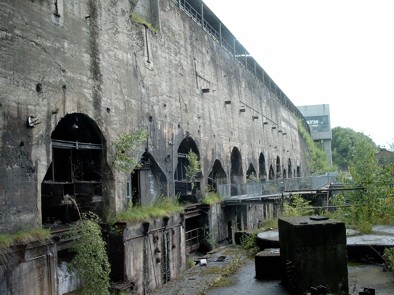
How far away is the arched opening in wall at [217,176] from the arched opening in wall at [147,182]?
5.91 meters

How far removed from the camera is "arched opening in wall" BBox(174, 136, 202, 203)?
1594 cm

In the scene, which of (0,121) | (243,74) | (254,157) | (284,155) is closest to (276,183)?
(254,157)

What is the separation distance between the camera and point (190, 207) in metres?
15.2

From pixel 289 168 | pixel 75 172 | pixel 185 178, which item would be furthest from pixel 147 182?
pixel 289 168

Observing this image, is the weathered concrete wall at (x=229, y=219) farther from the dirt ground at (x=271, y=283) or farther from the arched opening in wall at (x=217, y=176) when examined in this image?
the dirt ground at (x=271, y=283)

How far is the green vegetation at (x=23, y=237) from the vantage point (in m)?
7.09

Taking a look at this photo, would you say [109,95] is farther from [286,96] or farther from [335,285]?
[286,96]

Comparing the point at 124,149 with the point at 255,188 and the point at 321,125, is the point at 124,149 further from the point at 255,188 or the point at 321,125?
the point at 321,125

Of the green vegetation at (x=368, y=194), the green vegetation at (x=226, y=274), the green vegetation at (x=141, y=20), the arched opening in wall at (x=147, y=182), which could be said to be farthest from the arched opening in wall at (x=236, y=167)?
the green vegetation at (x=226, y=274)

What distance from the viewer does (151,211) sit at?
1187cm

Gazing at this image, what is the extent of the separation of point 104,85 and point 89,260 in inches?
185

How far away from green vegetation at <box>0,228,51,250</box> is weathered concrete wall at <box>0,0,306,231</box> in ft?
0.72

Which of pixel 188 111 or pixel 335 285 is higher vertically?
pixel 188 111

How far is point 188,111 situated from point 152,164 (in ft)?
11.5
